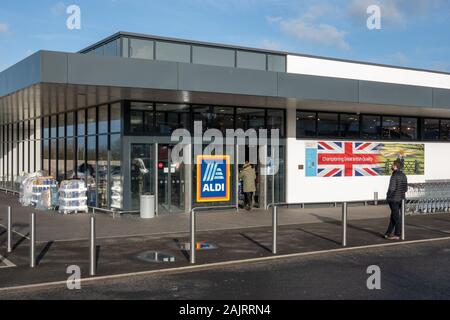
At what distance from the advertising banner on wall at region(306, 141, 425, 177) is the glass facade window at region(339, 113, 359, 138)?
351mm

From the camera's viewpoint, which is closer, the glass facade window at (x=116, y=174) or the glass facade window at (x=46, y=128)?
the glass facade window at (x=116, y=174)

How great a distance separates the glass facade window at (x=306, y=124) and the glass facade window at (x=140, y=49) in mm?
5710

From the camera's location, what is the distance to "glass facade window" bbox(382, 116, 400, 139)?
21.2 m

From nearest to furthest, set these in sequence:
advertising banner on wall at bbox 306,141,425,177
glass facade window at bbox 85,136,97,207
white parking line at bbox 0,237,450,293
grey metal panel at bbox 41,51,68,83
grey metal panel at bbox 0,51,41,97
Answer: white parking line at bbox 0,237,450,293 < grey metal panel at bbox 41,51,68,83 < grey metal panel at bbox 0,51,41,97 < glass facade window at bbox 85,136,97,207 < advertising banner on wall at bbox 306,141,425,177

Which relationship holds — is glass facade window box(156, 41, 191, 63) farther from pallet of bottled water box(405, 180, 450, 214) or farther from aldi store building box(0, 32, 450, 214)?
pallet of bottled water box(405, 180, 450, 214)

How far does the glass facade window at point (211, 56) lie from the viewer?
64.6 ft

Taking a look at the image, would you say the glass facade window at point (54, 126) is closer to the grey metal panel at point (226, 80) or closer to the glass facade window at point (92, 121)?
the glass facade window at point (92, 121)

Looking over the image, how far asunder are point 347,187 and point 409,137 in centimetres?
388

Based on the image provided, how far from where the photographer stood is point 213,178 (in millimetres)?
17578

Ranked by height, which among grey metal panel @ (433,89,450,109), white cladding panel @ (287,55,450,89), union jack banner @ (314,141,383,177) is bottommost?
union jack banner @ (314,141,383,177)

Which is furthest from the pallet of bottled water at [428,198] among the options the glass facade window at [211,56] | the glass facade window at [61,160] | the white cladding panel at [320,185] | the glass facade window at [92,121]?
the glass facade window at [61,160]
